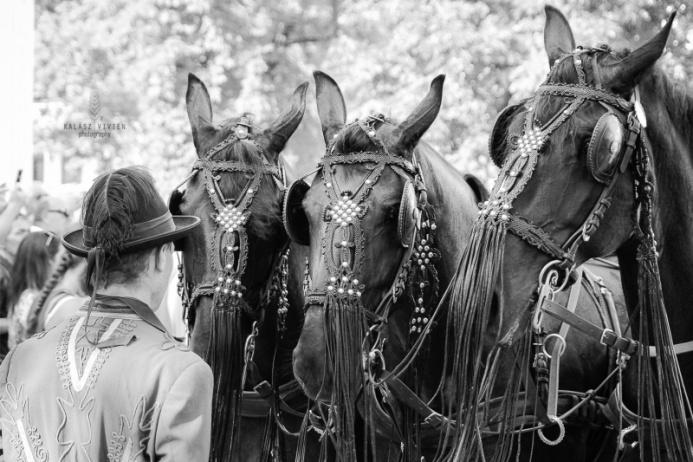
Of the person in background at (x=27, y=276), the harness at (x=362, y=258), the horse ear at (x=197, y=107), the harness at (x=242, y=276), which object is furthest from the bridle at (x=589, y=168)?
the person in background at (x=27, y=276)

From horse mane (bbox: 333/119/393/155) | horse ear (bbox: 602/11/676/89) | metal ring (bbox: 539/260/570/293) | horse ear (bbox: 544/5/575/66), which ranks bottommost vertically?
metal ring (bbox: 539/260/570/293)

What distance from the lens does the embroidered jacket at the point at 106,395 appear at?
2.46m

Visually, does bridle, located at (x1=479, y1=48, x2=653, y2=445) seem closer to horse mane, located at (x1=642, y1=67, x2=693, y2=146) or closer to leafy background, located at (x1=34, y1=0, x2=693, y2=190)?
horse mane, located at (x1=642, y1=67, x2=693, y2=146)

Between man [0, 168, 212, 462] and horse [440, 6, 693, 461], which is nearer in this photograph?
man [0, 168, 212, 462]

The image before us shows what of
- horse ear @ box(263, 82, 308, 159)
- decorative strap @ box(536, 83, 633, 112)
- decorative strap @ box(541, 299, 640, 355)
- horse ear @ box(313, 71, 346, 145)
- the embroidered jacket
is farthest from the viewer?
horse ear @ box(263, 82, 308, 159)

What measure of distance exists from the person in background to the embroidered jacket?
13.1ft

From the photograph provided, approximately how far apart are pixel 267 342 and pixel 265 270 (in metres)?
0.38

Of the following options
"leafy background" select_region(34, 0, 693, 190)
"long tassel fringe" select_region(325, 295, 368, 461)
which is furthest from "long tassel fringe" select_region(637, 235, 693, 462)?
"leafy background" select_region(34, 0, 693, 190)

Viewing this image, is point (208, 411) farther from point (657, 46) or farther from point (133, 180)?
point (657, 46)

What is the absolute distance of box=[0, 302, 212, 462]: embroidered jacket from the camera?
8.07 feet

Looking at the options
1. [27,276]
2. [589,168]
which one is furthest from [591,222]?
[27,276]

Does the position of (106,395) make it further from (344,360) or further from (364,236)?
(364,236)

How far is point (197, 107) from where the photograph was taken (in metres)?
4.59

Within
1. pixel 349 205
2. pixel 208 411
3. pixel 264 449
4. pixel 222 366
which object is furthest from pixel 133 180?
pixel 264 449
